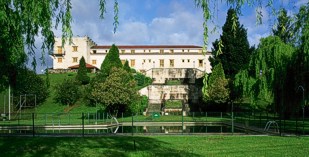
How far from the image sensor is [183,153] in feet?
41.4

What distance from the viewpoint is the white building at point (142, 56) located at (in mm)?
73625

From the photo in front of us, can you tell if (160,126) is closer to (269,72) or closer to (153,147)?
(269,72)

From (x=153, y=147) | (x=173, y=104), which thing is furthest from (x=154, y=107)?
(x=153, y=147)

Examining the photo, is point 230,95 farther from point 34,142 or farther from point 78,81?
point 34,142

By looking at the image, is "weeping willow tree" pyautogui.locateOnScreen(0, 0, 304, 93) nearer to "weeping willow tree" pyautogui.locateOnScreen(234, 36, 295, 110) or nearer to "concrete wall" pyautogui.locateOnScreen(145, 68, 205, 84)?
"weeping willow tree" pyautogui.locateOnScreen(234, 36, 295, 110)

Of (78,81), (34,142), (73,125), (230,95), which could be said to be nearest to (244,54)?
(230,95)

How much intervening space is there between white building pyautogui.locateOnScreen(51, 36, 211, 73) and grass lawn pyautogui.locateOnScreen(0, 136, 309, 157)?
186ft

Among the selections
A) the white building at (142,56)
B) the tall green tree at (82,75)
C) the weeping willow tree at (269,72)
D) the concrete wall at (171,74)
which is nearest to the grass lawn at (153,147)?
Answer: the weeping willow tree at (269,72)

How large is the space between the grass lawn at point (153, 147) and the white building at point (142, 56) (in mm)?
56838

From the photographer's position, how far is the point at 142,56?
74.9 metres

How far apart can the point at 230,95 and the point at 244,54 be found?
21.4 ft

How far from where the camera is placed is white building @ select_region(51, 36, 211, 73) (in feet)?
242

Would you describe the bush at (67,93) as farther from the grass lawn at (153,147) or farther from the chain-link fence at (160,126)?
the grass lawn at (153,147)

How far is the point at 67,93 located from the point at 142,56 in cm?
3022
